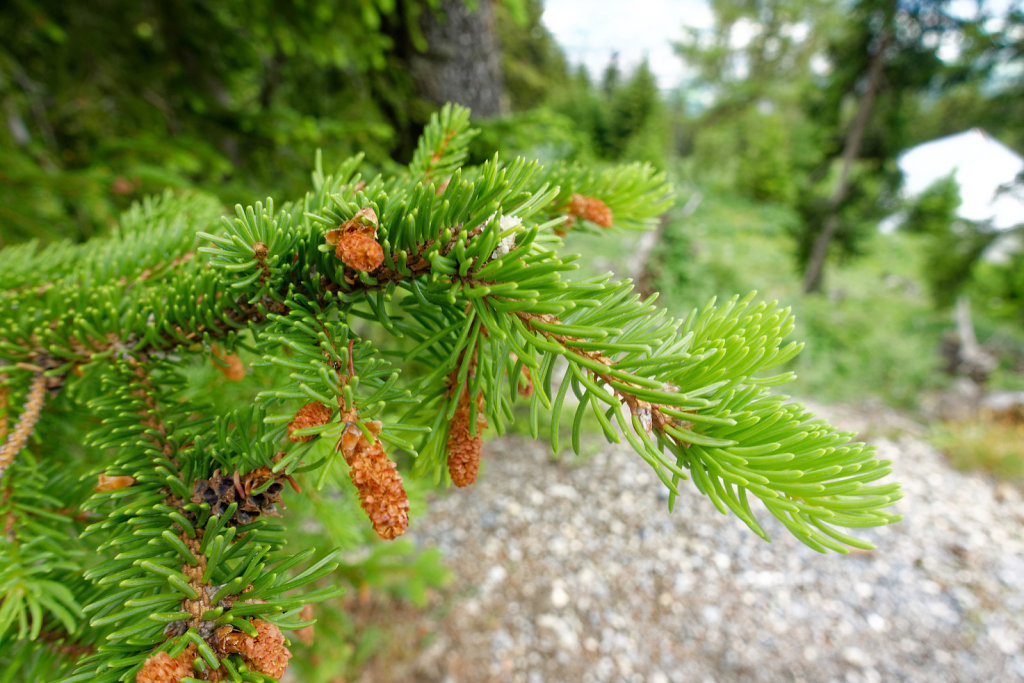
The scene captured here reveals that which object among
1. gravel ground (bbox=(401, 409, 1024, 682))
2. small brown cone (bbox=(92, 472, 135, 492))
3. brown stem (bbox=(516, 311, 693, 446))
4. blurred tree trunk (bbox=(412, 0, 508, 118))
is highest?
blurred tree trunk (bbox=(412, 0, 508, 118))

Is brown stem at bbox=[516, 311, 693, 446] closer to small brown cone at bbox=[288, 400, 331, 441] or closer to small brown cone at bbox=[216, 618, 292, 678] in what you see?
small brown cone at bbox=[288, 400, 331, 441]

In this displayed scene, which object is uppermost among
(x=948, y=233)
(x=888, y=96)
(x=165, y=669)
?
(x=888, y=96)

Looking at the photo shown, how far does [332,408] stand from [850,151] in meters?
10.2

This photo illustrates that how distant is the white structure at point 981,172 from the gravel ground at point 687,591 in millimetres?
3682

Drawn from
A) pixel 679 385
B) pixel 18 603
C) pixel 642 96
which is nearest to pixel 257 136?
pixel 18 603

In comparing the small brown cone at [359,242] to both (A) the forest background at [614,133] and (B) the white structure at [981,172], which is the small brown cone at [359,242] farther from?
(B) the white structure at [981,172]

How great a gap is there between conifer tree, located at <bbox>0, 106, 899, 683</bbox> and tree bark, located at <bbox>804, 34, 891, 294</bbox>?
9.61 meters

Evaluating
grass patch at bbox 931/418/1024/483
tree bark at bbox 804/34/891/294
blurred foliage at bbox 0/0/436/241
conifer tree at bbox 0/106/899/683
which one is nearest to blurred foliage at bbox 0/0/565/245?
blurred foliage at bbox 0/0/436/241

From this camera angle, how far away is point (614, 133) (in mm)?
15023

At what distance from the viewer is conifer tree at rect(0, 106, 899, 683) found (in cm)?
44

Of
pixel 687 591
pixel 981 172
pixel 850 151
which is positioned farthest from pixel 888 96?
pixel 687 591

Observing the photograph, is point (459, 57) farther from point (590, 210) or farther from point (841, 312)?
point (841, 312)

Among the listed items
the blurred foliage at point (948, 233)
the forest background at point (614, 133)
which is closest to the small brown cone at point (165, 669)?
the forest background at point (614, 133)

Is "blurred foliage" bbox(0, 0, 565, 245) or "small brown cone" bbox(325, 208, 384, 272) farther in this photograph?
"blurred foliage" bbox(0, 0, 565, 245)
